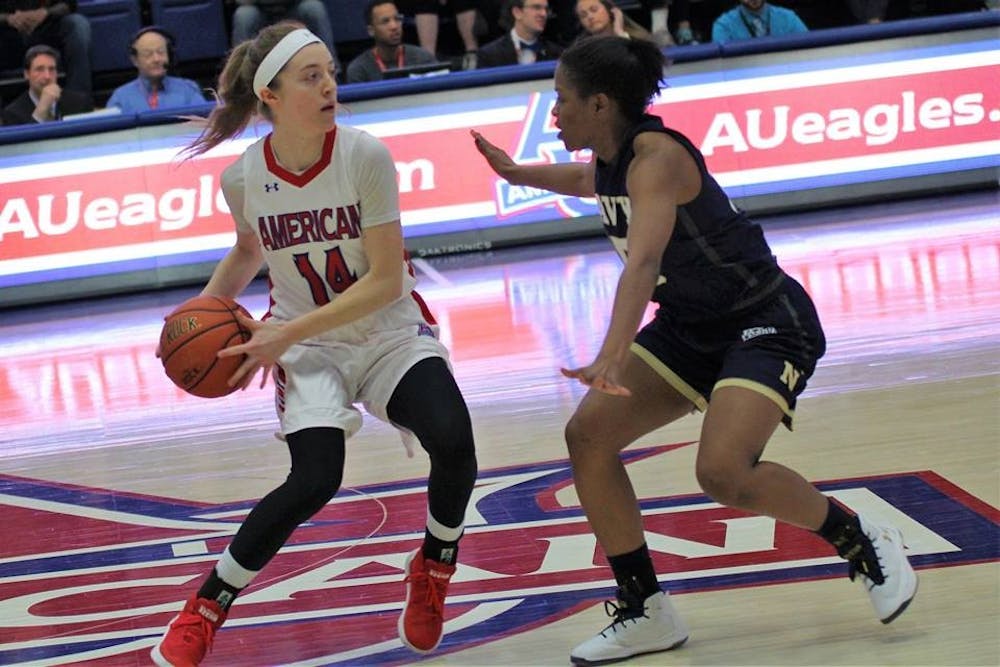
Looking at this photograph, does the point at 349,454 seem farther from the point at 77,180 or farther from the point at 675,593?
the point at 77,180

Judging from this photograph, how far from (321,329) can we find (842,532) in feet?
4.45

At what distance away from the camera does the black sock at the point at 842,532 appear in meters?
3.51

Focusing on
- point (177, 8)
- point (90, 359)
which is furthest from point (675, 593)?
point (177, 8)

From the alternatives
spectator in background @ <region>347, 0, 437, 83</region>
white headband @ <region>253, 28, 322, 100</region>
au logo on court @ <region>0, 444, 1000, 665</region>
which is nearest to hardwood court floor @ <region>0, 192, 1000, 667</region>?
au logo on court @ <region>0, 444, 1000, 665</region>

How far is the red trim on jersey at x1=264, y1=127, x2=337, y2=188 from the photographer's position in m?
3.67

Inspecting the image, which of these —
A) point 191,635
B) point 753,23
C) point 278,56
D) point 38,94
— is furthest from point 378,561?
point 753,23

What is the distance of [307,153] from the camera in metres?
3.70

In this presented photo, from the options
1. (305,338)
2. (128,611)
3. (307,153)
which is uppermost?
(307,153)

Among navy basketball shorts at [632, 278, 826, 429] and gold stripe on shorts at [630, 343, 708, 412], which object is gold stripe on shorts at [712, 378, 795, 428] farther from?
gold stripe on shorts at [630, 343, 708, 412]

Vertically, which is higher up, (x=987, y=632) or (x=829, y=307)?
(x=987, y=632)

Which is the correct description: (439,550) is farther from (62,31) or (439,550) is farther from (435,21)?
(62,31)

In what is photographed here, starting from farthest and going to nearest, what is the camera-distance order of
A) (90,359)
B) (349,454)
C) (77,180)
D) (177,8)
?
(177,8)
(77,180)
(90,359)
(349,454)

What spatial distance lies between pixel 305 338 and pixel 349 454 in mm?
2253

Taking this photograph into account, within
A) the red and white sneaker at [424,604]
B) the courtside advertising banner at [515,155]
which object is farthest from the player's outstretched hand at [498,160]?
the courtside advertising banner at [515,155]
